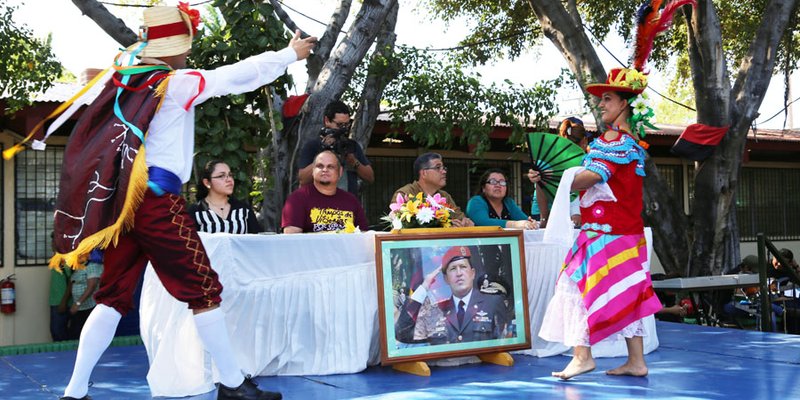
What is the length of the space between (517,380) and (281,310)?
1.43 metres

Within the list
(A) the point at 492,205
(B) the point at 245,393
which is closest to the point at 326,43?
(A) the point at 492,205

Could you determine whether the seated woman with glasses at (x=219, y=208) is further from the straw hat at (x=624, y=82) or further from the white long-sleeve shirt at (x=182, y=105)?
the straw hat at (x=624, y=82)

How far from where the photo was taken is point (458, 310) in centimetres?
521

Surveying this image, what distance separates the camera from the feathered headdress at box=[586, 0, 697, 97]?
4711 mm

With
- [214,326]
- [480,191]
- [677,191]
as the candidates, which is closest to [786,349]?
[480,191]

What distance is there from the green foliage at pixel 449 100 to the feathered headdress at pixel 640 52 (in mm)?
3596

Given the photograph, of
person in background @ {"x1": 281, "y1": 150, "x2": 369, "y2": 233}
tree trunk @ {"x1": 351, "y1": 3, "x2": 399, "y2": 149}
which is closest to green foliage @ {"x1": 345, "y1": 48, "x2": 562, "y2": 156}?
tree trunk @ {"x1": 351, "y1": 3, "x2": 399, "y2": 149}

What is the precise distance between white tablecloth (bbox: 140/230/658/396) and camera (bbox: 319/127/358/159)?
1.29 m

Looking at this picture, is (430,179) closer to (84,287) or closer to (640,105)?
(640,105)

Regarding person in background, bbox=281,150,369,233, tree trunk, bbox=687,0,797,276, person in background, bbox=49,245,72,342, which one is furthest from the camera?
tree trunk, bbox=687,0,797,276

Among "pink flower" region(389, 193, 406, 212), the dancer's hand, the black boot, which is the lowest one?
the black boot

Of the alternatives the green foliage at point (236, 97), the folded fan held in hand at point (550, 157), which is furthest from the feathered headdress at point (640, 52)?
the green foliage at point (236, 97)

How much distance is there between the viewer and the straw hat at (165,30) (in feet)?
13.1

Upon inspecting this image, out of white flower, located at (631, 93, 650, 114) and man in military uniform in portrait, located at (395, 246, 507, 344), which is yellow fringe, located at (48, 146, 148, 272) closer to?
man in military uniform in portrait, located at (395, 246, 507, 344)
